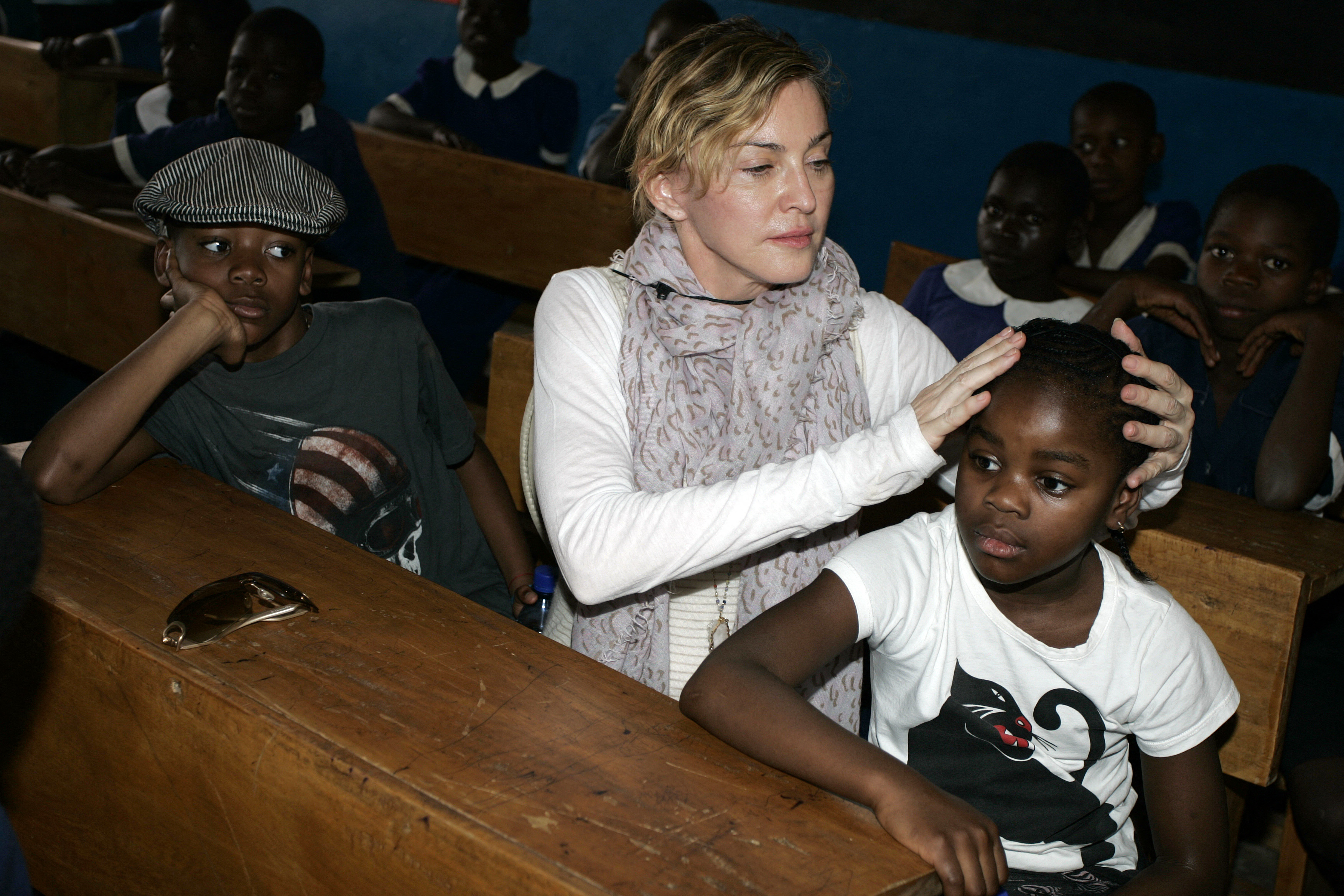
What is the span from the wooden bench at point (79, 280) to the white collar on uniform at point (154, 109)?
1157 mm

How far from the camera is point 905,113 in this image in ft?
15.2

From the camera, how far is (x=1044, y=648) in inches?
54.9

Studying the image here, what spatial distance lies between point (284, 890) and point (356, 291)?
8.61ft

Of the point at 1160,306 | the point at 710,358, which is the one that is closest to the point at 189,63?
the point at 710,358

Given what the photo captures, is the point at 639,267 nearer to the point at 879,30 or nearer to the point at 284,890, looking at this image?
the point at 284,890

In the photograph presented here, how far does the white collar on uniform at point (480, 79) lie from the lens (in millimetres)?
4719

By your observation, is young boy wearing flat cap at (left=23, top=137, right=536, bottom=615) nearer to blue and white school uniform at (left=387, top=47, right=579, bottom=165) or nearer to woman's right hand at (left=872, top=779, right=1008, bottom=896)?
woman's right hand at (left=872, top=779, right=1008, bottom=896)

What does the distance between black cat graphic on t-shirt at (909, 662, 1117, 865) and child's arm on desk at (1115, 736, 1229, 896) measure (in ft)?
0.27

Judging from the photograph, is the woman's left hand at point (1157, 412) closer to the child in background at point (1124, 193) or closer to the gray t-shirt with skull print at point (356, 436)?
the gray t-shirt with skull print at point (356, 436)

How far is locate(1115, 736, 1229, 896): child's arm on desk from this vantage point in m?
1.29

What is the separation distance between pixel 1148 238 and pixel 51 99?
388 cm

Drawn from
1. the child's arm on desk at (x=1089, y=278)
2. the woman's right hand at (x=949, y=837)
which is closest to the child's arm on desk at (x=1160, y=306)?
the child's arm on desk at (x=1089, y=278)

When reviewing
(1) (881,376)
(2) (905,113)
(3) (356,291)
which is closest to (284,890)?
(1) (881,376)

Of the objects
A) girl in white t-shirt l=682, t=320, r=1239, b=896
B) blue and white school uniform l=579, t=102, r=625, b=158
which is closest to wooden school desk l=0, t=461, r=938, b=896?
girl in white t-shirt l=682, t=320, r=1239, b=896
